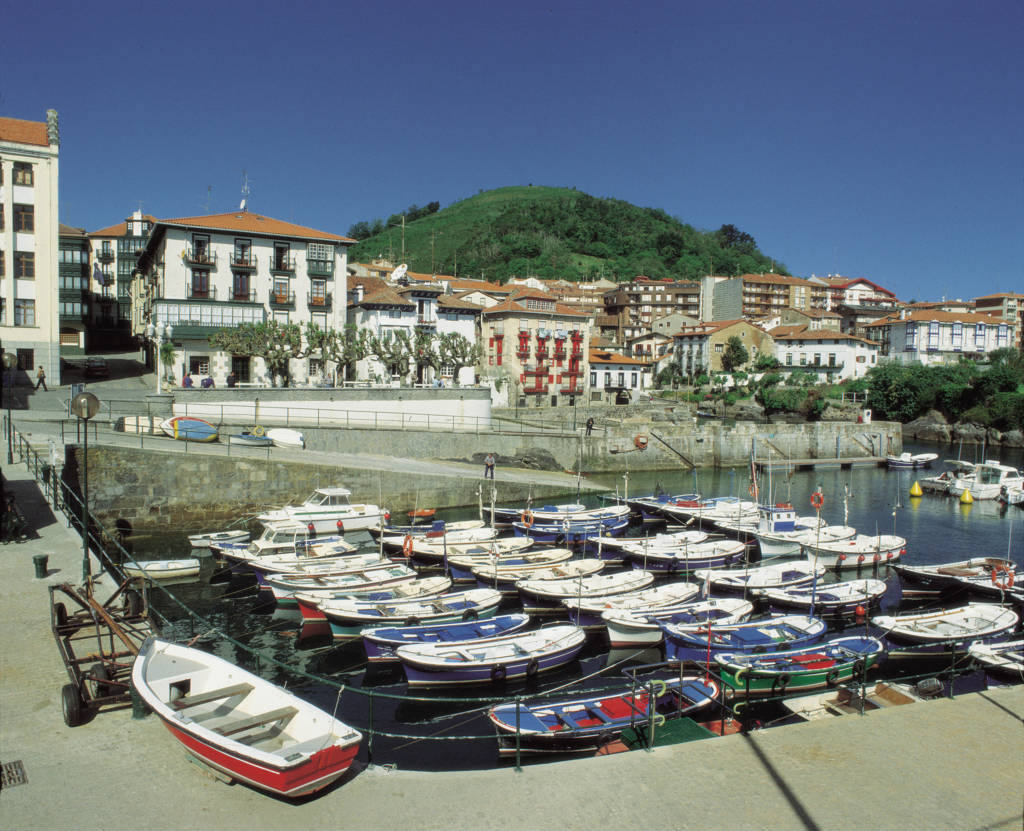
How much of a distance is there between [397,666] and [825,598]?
14.9 m

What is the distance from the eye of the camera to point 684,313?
13338 cm

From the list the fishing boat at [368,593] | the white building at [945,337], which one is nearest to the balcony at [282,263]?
the fishing boat at [368,593]

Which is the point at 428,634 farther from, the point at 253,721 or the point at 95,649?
the point at 253,721

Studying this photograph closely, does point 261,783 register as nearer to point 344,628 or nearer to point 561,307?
point 344,628

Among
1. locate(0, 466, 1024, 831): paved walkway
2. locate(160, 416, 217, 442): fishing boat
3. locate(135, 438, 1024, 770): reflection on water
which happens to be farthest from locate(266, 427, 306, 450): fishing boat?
locate(0, 466, 1024, 831): paved walkway

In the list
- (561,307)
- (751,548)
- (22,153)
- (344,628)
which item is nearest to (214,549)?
(344,628)

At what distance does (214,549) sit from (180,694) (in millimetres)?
19135

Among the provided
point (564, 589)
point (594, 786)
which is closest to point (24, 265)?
point (564, 589)

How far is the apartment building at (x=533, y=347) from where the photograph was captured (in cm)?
7681

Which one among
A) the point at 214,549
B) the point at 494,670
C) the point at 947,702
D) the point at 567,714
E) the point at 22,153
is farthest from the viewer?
the point at 22,153

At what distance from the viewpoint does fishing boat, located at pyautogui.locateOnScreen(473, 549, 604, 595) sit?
1015 inches

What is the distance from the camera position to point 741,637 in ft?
64.5

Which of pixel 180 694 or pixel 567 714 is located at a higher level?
pixel 180 694

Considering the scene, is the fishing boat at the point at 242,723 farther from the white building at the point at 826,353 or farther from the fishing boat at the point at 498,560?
the white building at the point at 826,353
